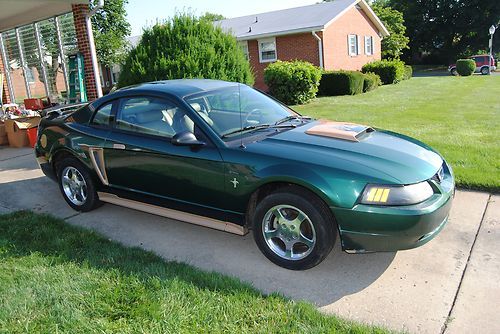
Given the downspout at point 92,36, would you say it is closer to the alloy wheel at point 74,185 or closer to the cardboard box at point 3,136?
the cardboard box at point 3,136

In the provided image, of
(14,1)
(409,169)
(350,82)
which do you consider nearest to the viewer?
(409,169)

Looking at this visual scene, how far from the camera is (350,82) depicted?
18484mm

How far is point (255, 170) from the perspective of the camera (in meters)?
3.59

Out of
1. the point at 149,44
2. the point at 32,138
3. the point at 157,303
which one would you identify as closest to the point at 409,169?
the point at 157,303

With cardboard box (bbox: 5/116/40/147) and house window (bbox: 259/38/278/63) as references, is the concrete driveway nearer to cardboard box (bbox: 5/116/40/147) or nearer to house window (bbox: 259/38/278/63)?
cardboard box (bbox: 5/116/40/147)

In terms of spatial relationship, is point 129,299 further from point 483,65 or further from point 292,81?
point 483,65

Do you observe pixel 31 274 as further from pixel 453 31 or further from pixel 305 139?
pixel 453 31

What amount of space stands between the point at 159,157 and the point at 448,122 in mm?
7887

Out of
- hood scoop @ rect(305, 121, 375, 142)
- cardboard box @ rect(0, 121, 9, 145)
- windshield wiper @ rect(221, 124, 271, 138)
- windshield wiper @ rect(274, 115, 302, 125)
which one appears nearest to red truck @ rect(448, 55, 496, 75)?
cardboard box @ rect(0, 121, 9, 145)

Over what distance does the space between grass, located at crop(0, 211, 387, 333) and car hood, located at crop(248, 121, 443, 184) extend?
1007 millimetres

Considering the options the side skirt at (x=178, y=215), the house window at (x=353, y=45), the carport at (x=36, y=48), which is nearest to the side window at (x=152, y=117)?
the side skirt at (x=178, y=215)

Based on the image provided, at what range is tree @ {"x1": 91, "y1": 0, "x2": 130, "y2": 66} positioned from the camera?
3023 cm

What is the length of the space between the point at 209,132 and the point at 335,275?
1.63 meters

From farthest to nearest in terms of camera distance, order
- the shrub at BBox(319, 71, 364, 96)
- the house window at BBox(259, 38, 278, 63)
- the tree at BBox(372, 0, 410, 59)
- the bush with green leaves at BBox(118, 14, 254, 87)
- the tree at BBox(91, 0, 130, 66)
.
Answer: the tree at BBox(372, 0, 410, 59)
the tree at BBox(91, 0, 130, 66)
the house window at BBox(259, 38, 278, 63)
the shrub at BBox(319, 71, 364, 96)
the bush with green leaves at BBox(118, 14, 254, 87)
